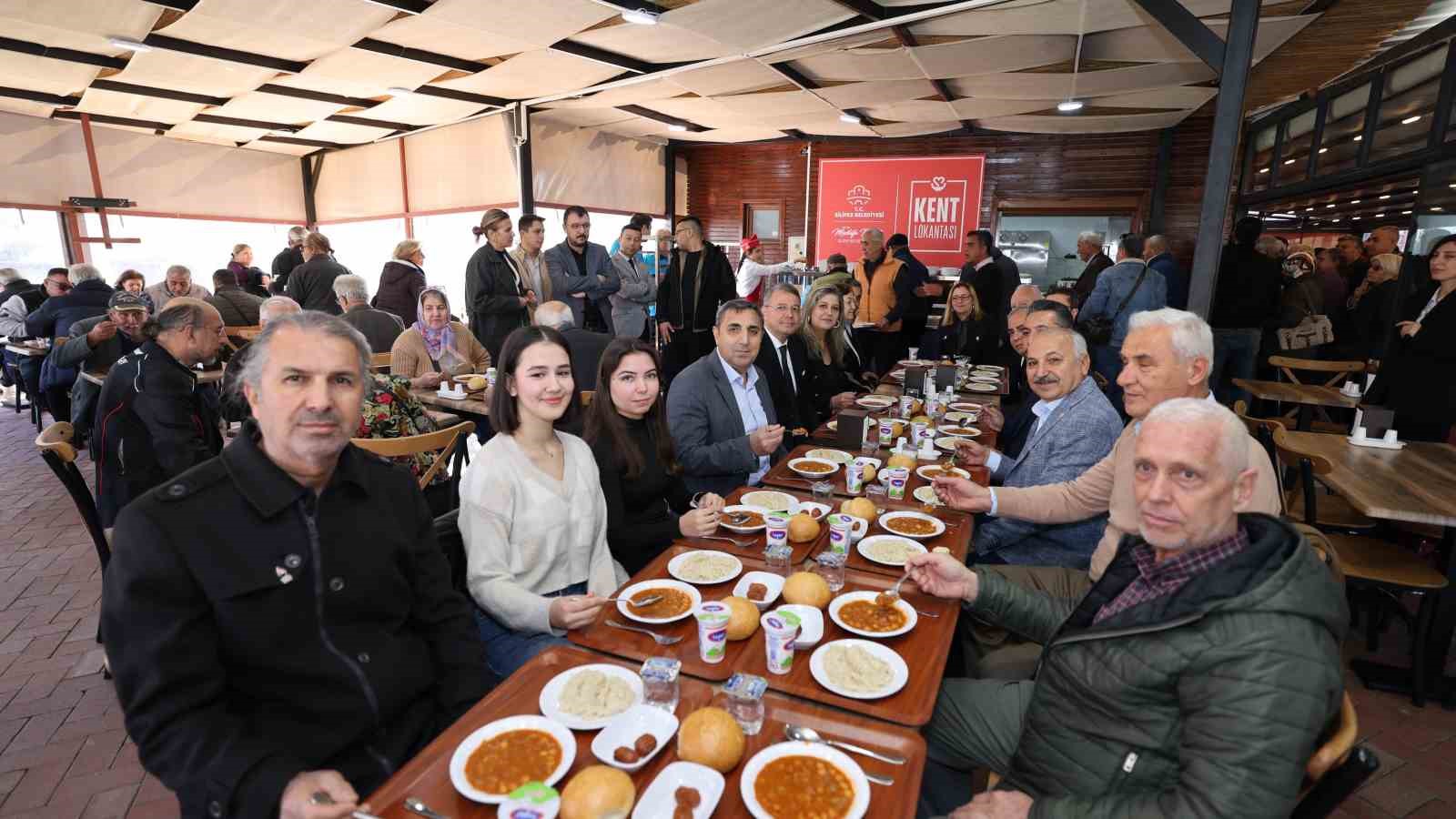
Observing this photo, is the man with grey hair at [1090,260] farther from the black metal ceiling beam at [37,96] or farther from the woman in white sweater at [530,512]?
the black metal ceiling beam at [37,96]

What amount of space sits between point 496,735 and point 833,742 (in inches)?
26.2

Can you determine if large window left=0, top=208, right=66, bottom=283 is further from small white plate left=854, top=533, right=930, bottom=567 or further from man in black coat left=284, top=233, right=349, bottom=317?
small white plate left=854, top=533, right=930, bottom=567

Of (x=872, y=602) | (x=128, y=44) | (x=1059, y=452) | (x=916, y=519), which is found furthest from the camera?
(x=128, y=44)

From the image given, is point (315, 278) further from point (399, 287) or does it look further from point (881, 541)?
point (881, 541)

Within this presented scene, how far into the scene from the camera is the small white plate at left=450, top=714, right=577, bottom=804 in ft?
3.85

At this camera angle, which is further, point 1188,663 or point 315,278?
point 315,278

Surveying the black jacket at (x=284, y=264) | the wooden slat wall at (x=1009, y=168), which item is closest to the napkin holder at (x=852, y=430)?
the wooden slat wall at (x=1009, y=168)

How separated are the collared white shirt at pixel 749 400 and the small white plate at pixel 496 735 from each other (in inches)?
83.6

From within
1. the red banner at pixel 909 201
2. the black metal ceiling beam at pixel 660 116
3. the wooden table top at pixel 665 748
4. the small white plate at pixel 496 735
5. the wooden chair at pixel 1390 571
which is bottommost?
the wooden chair at pixel 1390 571

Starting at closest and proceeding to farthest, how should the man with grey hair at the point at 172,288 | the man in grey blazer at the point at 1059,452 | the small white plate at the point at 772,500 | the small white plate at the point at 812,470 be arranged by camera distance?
1. the small white plate at the point at 772,500
2. the man in grey blazer at the point at 1059,452
3. the small white plate at the point at 812,470
4. the man with grey hair at the point at 172,288

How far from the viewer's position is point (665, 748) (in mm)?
1304

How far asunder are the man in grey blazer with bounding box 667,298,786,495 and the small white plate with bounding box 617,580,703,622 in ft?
3.75

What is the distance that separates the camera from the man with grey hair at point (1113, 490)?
2125 millimetres

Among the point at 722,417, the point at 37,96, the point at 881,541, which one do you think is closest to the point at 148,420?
the point at 722,417
